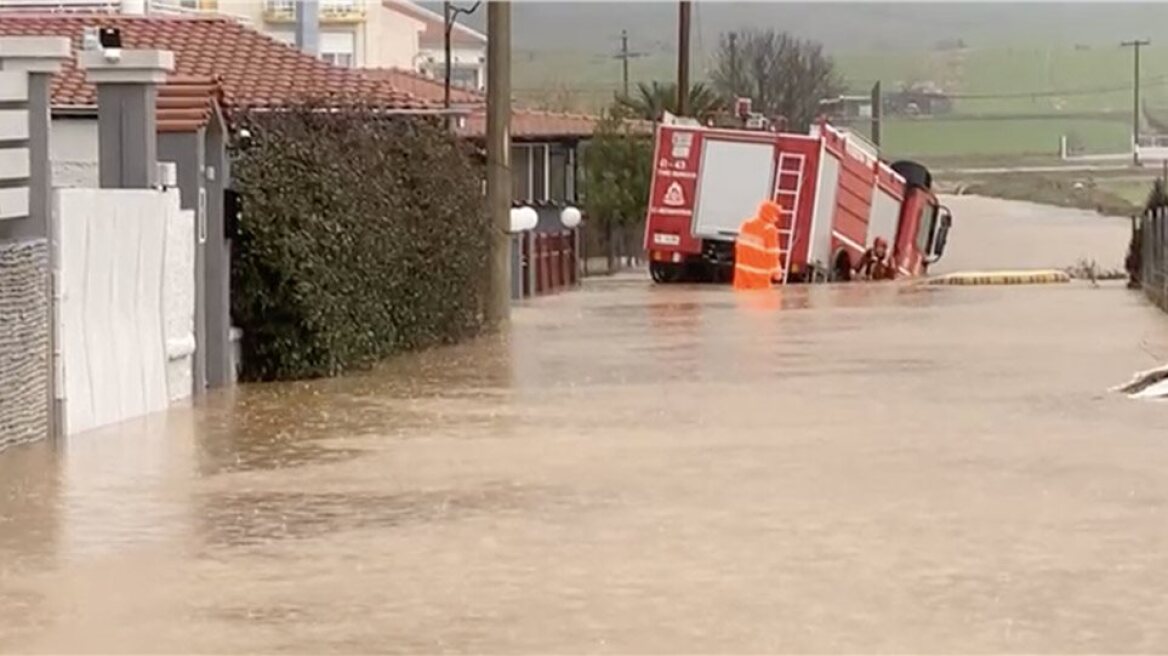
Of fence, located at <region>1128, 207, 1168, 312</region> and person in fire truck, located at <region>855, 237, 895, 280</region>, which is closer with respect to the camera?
fence, located at <region>1128, 207, 1168, 312</region>

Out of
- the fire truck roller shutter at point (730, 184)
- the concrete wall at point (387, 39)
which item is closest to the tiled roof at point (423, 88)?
the fire truck roller shutter at point (730, 184)

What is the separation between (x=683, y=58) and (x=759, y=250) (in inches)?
740

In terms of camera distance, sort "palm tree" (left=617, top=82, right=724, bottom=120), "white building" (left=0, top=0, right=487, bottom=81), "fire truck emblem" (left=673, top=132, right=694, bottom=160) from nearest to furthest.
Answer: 1. "fire truck emblem" (left=673, top=132, right=694, bottom=160)
2. "palm tree" (left=617, top=82, right=724, bottom=120)
3. "white building" (left=0, top=0, right=487, bottom=81)

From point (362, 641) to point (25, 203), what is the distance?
842 cm

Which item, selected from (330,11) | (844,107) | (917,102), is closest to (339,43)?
(330,11)

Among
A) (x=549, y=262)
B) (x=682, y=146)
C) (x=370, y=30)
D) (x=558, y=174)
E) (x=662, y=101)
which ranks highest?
→ (x=370, y=30)

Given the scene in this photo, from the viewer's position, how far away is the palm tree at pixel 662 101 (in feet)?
230

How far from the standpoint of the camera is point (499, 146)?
33188 mm

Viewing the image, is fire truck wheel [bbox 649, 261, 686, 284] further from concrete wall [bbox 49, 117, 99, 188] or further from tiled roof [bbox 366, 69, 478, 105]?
concrete wall [bbox 49, 117, 99, 188]

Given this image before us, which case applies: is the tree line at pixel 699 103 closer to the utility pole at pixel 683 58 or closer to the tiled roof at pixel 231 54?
the utility pole at pixel 683 58

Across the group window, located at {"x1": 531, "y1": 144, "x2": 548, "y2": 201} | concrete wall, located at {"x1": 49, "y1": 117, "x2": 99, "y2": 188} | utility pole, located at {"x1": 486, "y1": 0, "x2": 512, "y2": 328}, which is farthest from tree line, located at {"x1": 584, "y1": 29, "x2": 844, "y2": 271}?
concrete wall, located at {"x1": 49, "y1": 117, "x2": 99, "y2": 188}

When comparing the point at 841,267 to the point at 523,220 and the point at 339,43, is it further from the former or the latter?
the point at 339,43

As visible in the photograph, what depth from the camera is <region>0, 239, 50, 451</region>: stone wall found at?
57.1ft

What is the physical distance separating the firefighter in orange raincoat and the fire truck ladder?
0.61 ft
